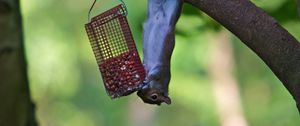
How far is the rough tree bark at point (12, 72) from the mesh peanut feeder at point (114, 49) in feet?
1.15

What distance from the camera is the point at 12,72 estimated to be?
1.35 meters

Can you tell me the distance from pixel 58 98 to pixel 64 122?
0.38 m

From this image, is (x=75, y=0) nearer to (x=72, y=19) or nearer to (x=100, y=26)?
(x=72, y=19)

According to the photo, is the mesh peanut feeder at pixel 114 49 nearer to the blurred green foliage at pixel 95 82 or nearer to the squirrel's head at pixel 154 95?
the squirrel's head at pixel 154 95

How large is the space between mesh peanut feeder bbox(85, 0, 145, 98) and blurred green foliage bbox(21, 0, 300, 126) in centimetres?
237

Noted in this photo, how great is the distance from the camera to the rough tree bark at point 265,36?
0.92 meters

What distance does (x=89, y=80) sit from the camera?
24.0ft

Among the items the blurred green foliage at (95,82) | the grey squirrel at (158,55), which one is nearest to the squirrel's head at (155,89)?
the grey squirrel at (158,55)

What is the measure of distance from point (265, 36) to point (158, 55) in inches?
5.6

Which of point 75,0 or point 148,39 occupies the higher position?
point 75,0

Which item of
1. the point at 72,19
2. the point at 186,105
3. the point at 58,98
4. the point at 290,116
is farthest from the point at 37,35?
the point at 290,116

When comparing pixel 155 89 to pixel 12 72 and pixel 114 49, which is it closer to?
pixel 114 49

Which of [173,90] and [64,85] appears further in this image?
[64,85]

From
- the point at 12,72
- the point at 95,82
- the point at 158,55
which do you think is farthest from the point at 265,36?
the point at 95,82
